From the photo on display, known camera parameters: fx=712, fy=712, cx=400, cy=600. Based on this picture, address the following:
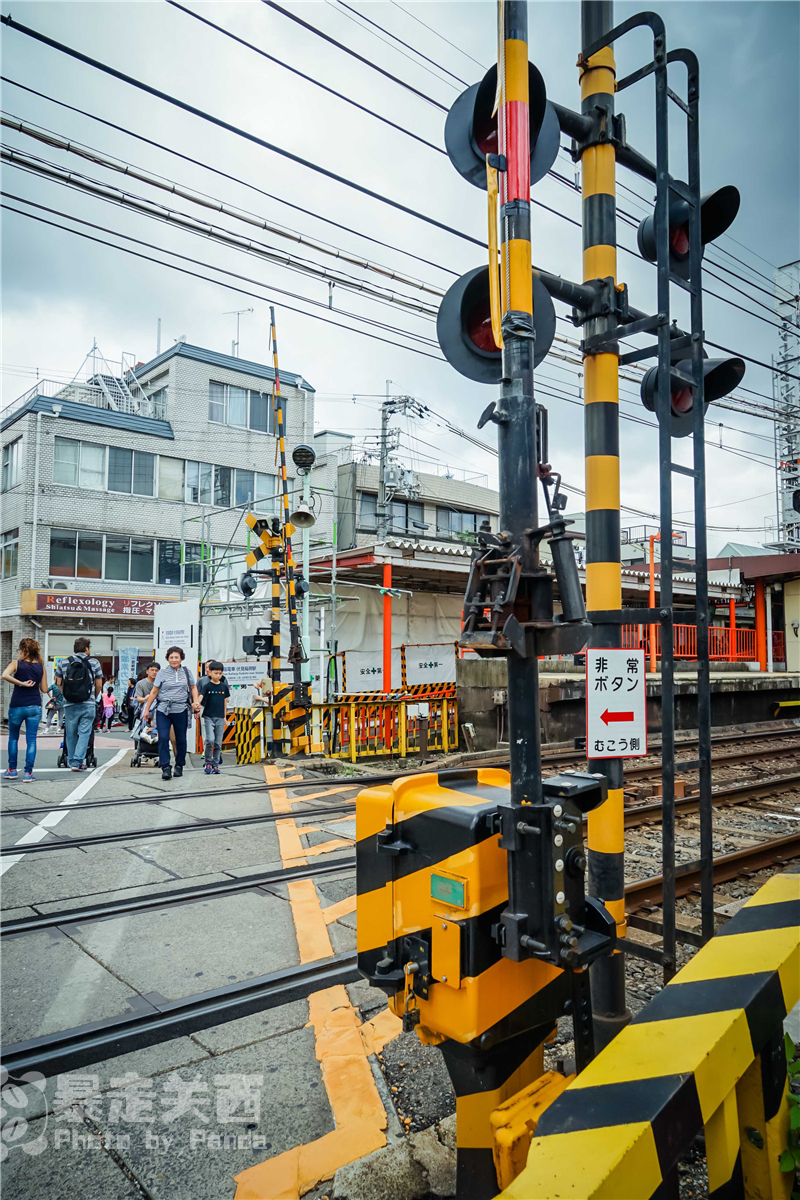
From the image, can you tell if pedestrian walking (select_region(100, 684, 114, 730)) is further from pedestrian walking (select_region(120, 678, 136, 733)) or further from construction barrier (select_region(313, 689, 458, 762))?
construction barrier (select_region(313, 689, 458, 762))

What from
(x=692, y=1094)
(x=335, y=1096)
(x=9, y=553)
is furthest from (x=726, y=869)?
(x=9, y=553)

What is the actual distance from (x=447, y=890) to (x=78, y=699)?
31.3 ft

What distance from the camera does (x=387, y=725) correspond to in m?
12.7

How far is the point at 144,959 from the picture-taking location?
3922 millimetres

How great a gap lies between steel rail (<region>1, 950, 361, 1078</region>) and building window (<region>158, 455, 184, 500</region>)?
2757cm

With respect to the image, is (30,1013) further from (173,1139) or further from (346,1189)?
(346,1189)

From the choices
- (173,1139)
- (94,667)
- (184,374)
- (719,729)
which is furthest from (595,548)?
(184,374)

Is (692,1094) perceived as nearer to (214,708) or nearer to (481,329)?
(481,329)

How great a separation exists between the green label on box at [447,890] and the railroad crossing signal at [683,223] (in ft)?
9.06

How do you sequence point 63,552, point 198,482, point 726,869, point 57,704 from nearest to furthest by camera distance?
point 726,869, point 57,704, point 63,552, point 198,482

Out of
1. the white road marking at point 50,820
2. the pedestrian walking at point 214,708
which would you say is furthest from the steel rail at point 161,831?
the pedestrian walking at point 214,708

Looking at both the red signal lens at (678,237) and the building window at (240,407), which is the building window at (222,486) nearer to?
the building window at (240,407)

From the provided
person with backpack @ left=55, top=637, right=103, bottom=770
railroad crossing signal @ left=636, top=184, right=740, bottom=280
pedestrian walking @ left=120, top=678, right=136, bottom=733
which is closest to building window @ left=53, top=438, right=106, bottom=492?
pedestrian walking @ left=120, top=678, right=136, bottom=733

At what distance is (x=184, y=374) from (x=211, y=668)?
2195cm
